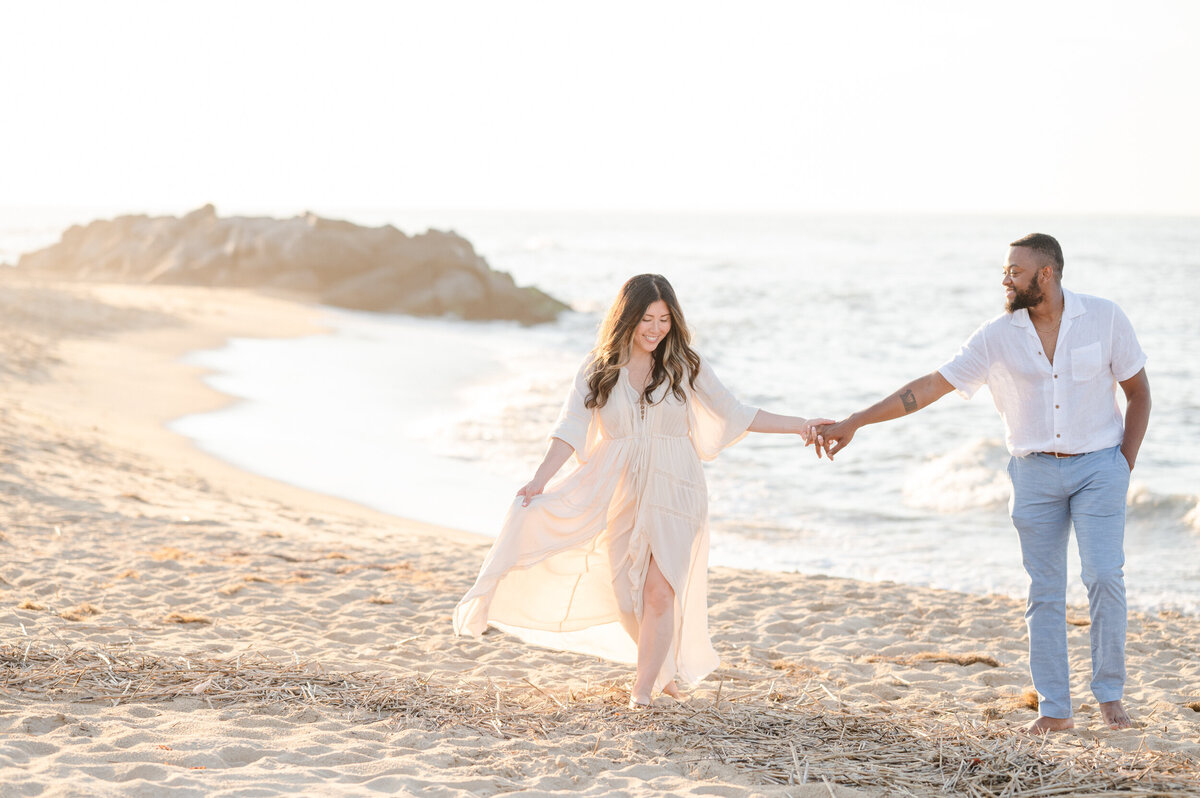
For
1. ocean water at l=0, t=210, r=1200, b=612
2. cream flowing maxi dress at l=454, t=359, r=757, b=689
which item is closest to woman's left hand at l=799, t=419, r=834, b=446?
cream flowing maxi dress at l=454, t=359, r=757, b=689

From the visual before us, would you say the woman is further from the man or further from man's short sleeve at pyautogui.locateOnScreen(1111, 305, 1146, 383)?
man's short sleeve at pyautogui.locateOnScreen(1111, 305, 1146, 383)

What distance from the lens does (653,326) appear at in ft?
15.7

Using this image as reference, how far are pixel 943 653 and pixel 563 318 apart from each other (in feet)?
94.2

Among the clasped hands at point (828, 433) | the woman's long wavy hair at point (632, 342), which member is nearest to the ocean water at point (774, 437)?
the clasped hands at point (828, 433)

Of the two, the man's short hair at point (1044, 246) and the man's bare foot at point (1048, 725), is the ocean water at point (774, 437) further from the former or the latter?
the man's short hair at point (1044, 246)

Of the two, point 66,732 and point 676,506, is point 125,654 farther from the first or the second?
point 676,506

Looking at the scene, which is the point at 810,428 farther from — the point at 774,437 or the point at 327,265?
the point at 327,265

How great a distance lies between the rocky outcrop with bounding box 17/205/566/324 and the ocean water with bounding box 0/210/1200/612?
1683 mm

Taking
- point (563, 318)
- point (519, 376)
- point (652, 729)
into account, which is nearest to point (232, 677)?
point (652, 729)

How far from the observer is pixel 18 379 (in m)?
14.8

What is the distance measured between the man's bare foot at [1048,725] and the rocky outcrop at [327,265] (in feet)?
95.0

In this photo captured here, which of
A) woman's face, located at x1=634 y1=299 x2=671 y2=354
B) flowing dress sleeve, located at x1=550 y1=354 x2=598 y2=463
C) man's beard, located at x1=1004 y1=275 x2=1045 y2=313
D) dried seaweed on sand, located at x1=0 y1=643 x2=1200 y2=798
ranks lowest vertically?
dried seaweed on sand, located at x1=0 y1=643 x2=1200 y2=798

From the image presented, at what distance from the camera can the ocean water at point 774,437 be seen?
9680 millimetres

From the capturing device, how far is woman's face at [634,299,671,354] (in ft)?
15.7
